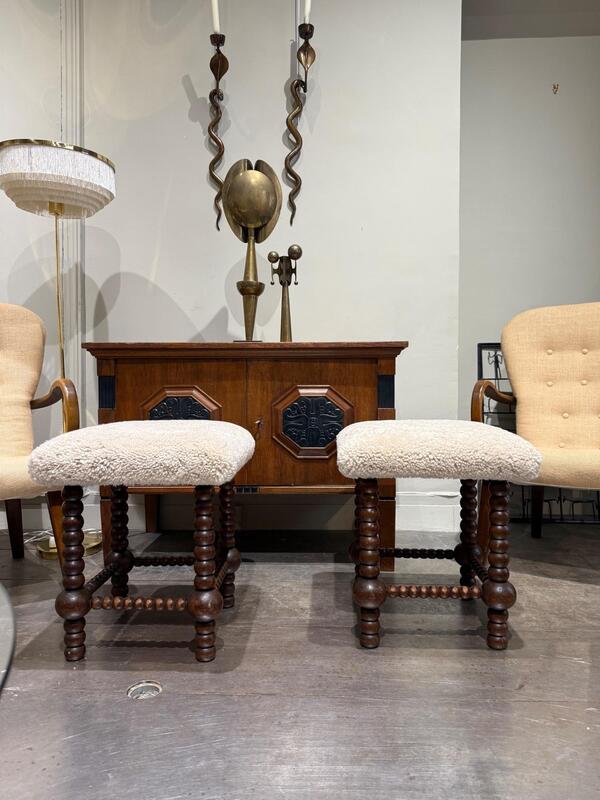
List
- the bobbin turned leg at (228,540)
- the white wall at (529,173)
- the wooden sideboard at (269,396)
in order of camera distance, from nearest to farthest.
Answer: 1. the bobbin turned leg at (228,540)
2. the wooden sideboard at (269,396)
3. the white wall at (529,173)

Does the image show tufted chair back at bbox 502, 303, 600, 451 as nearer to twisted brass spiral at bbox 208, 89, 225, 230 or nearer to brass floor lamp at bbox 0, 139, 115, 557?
twisted brass spiral at bbox 208, 89, 225, 230

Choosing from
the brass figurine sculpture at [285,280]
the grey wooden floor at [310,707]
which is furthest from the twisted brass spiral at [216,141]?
the grey wooden floor at [310,707]

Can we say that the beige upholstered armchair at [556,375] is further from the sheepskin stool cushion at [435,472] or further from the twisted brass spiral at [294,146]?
the twisted brass spiral at [294,146]

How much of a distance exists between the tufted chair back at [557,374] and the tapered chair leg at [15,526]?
1.99 m

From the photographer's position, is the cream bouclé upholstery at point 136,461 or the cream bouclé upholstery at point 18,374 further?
the cream bouclé upholstery at point 18,374

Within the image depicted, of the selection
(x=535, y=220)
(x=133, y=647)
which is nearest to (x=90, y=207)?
(x=133, y=647)

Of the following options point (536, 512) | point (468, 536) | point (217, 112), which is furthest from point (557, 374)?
point (217, 112)

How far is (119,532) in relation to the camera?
1.61 meters

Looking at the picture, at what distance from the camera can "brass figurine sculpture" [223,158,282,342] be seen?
1.95 meters

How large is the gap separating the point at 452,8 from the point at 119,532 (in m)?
2.55

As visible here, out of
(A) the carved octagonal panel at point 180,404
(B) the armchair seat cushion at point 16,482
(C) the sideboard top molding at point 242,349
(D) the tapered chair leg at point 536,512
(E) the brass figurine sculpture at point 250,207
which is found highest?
(E) the brass figurine sculpture at point 250,207

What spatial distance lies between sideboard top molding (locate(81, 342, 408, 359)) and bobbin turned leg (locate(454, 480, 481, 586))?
1.67 ft

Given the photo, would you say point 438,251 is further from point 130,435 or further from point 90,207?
point 130,435

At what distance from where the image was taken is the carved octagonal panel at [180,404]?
5.91ft
